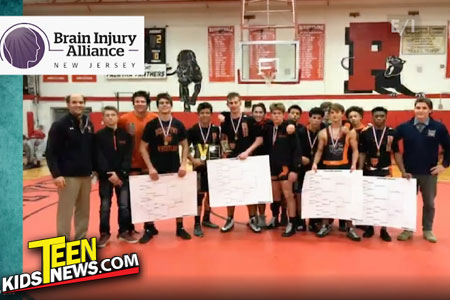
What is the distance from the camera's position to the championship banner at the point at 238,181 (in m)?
4.71

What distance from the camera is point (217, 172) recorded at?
4.73m

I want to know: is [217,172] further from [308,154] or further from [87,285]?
Result: [87,285]

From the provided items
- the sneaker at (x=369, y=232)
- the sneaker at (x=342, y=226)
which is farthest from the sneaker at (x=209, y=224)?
the sneaker at (x=369, y=232)

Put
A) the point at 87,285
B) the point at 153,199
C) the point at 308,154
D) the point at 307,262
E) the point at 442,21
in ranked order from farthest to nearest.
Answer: the point at 442,21 → the point at 308,154 → the point at 153,199 → the point at 307,262 → the point at 87,285

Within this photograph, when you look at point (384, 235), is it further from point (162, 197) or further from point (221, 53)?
point (221, 53)

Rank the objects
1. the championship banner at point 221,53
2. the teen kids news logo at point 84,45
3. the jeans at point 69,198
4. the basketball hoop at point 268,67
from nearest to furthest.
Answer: the teen kids news logo at point 84,45
the jeans at point 69,198
the basketball hoop at point 268,67
the championship banner at point 221,53

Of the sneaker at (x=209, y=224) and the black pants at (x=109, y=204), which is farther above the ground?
the black pants at (x=109, y=204)

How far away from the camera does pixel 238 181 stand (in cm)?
473

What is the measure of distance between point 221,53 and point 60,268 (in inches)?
404

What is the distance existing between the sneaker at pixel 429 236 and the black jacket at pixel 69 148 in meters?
3.82

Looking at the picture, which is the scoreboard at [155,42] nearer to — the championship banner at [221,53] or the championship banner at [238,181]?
the championship banner at [221,53]

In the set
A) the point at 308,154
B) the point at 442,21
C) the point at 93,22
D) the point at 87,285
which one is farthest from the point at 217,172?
the point at 442,21

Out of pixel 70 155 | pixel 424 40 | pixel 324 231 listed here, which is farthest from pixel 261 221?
pixel 424 40

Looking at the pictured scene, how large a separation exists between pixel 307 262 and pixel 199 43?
972 centimetres
